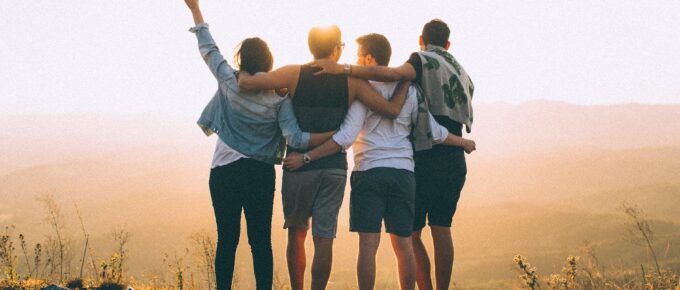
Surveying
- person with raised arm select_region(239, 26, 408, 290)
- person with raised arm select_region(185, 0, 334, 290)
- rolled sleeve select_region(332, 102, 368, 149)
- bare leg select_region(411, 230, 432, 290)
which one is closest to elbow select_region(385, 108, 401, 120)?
person with raised arm select_region(239, 26, 408, 290)

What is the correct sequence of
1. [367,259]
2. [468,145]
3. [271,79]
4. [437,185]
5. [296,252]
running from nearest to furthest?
[271,79]
[367,259]
[296,252]
[437,185]
[468,145]

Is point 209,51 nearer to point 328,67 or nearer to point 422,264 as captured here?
point 328,67

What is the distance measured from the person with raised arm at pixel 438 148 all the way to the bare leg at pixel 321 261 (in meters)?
0.78

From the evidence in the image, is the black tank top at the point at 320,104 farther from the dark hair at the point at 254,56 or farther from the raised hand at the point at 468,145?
the raised hand at the point at 468,145

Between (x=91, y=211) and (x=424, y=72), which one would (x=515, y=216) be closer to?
(x=91, y=211)

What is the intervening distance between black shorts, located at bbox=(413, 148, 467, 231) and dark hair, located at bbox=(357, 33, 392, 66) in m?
0.79

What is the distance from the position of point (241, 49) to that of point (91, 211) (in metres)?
176

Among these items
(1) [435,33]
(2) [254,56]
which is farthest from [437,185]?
(2) [254,56]

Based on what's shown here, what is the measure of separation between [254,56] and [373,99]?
0.83 m

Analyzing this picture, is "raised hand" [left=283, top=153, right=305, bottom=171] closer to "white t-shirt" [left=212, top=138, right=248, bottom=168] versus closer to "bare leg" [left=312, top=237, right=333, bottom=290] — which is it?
"white t-shirt" [left=212, top=138, right=248, bottom=168]

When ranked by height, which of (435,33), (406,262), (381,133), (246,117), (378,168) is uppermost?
(435,33)

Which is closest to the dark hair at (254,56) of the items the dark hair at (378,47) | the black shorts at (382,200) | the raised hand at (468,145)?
the dark hair at (378,47)

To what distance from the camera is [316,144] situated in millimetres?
3877

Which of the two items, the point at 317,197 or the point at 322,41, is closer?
the point at 322,41
